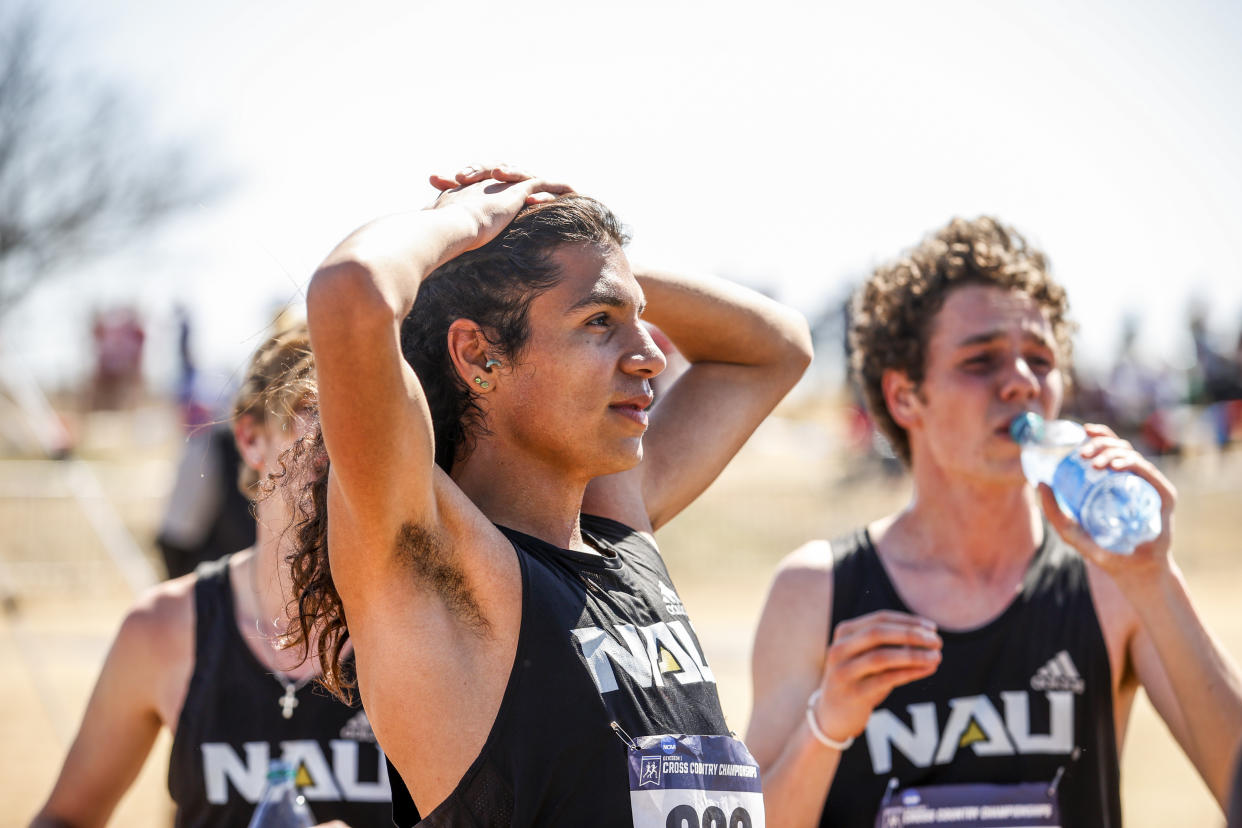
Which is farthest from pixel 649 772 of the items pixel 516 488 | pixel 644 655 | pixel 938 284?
pixel 938 284

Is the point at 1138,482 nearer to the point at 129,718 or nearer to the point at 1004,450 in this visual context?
the point at 1004,450

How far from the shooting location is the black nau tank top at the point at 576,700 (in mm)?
1913

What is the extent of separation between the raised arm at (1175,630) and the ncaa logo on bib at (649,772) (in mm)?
1313

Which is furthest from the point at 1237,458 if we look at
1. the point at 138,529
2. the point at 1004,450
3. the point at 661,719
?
the point at 661,719

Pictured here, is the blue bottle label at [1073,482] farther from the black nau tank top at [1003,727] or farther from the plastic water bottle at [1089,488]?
the black nau tank top at [1003,727]

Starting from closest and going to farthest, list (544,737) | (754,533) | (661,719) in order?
(544,737) → (661,719) → (754,533)

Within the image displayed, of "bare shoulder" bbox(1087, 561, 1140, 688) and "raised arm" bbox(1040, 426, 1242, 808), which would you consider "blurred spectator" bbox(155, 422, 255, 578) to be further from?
"raised arm" bbox(1040, 426, 1242, 808)

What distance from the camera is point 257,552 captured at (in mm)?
3307

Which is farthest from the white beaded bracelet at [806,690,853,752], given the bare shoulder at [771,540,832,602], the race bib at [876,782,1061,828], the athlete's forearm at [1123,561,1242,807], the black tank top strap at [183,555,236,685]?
the black tank top strap at [183,555,236,685]

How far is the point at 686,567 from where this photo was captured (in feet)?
59.7

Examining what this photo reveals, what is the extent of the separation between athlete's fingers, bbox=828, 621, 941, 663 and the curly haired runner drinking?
0.43 meters

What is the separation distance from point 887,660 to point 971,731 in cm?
64

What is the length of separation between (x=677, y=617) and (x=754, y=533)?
1701 cm

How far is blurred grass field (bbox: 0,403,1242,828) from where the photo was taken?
780cm
